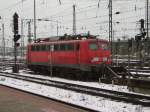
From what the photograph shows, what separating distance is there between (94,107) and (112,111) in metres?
1.05

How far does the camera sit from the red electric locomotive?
25.7 m

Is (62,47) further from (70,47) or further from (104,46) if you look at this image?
(104,46)

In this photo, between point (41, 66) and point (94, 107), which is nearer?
point (94, 107)

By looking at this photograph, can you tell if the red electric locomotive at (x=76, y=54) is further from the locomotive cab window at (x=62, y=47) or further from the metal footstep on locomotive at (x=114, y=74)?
the metal footstep on locomotive at (x=114, y=74)

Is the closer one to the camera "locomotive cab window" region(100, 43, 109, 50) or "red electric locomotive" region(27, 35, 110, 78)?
"red electric locomotive" region(27, 35, 110, 78)

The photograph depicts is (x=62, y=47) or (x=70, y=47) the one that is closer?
(x=70, y=47)

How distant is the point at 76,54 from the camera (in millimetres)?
26328

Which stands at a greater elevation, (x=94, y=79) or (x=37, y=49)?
(x=37, y=49)

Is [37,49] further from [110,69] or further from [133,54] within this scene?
[133,54]

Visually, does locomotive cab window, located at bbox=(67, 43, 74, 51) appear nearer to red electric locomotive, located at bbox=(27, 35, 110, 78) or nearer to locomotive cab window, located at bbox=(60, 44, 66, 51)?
red electric locomotive, located at bbox=(27, 35, 110, 78)

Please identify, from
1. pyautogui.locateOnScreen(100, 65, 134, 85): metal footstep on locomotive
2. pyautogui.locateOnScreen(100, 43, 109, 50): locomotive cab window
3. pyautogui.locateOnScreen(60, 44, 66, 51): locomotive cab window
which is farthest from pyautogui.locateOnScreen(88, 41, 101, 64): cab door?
pyautogui.locateOnScreen(60, 44, 66, 51): locomotive cab window

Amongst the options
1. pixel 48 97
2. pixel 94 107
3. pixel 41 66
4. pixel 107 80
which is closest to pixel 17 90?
pixel 48 97

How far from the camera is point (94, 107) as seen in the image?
13.3 m

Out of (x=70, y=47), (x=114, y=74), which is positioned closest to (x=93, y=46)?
(x=70, y=47)
